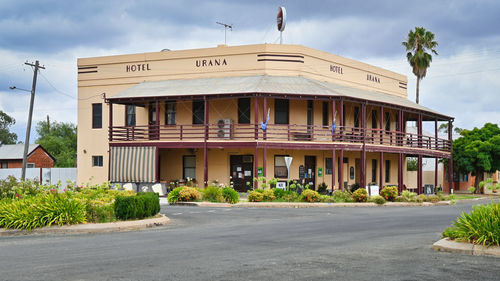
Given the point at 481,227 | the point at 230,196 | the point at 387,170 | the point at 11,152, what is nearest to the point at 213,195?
the point at 230,196

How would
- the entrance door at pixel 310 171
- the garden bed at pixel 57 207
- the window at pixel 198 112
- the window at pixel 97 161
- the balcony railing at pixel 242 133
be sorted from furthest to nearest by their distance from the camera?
1. the window at pixel 97 161
2. the entrance door at pixel 310 171
3. the window at pixel 198 112
4. the balcony railing at pixel 242 133
5. the garden bed at pixel 57 207

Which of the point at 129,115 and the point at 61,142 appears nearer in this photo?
the point at 129,115

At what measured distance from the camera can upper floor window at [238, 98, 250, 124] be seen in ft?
111

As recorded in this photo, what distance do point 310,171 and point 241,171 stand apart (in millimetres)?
4394

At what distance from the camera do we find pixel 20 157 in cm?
5650

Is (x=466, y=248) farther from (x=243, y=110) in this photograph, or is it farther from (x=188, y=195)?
(x=243, y=110)

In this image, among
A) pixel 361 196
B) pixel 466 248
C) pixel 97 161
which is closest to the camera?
pixel 466 248

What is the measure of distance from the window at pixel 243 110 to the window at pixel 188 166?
13.8 feet

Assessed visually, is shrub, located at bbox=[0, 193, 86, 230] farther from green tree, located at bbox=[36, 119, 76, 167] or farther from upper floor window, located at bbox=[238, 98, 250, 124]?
green tree, located at bbox=[36, 119, 76, 167]

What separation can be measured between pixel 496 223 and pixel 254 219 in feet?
31.0

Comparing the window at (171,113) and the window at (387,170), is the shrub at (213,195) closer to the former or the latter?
the window at (171,113)

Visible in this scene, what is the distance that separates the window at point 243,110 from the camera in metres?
33.8

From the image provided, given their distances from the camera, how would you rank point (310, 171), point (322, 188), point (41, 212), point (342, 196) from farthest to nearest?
point (310, 171)
point (322, 188)
point (342, 196)
point (41, 212)

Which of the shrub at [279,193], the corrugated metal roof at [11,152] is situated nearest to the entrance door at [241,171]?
the shrub at [279,193]
